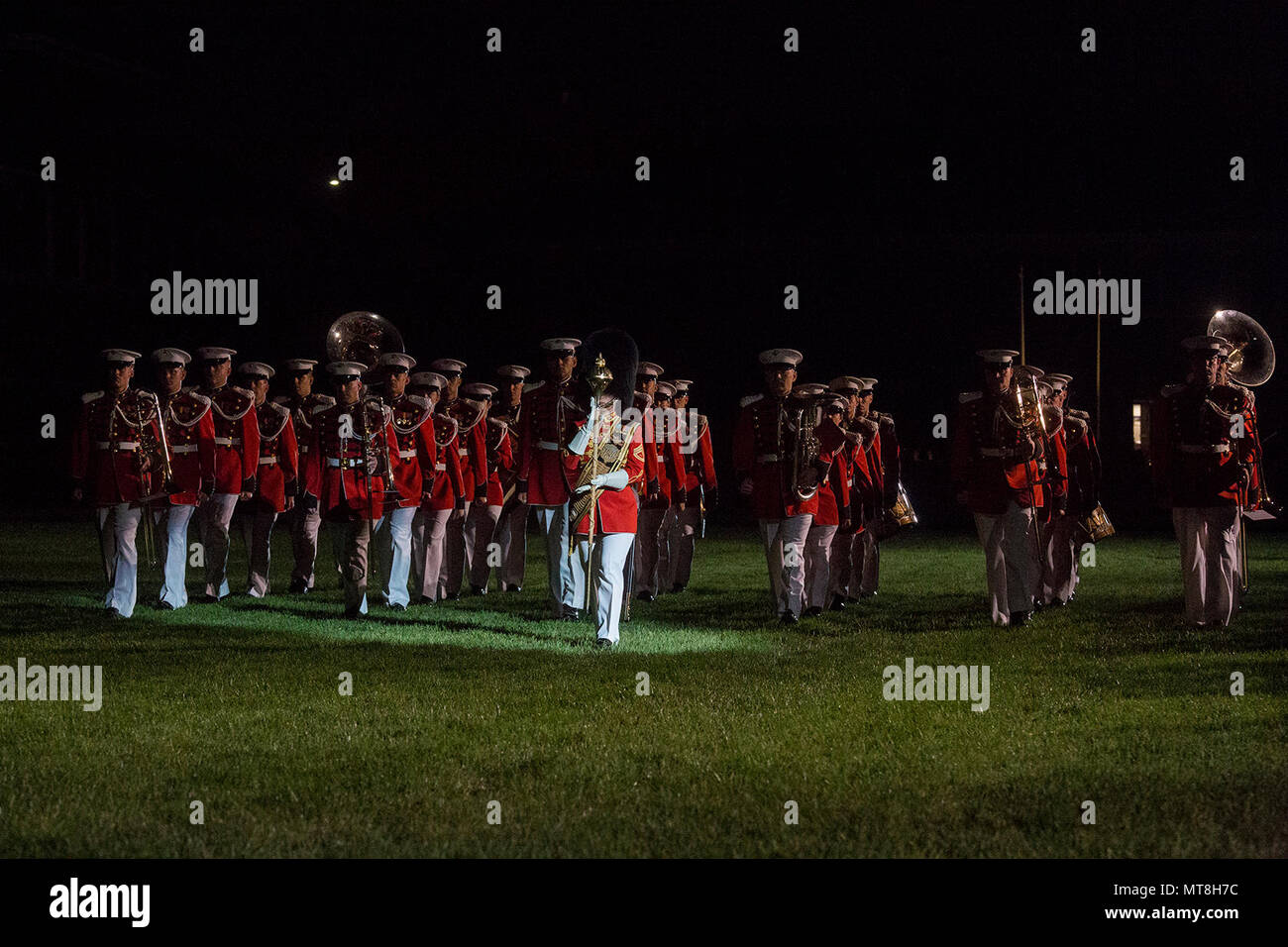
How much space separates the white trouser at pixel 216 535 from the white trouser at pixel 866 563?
18.3 feet

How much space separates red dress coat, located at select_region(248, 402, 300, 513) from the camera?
595 inches

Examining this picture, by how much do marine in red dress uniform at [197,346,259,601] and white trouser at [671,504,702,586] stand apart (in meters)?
4.06

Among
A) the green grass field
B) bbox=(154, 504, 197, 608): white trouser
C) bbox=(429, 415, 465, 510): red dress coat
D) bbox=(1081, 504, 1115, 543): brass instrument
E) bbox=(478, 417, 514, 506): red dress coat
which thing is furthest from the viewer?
bbox=(478, 417, 514, 506): red dress coat

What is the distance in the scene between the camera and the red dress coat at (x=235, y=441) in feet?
46.5

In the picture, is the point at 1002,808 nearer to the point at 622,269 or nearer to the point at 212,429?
the point at 212,429

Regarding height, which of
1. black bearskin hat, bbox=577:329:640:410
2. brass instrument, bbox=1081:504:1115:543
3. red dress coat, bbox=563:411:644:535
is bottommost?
brass instrument, bbox=1081:504:1115:543

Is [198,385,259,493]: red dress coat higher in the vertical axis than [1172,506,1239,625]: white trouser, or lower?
higher

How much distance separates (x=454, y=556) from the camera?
15.0 m

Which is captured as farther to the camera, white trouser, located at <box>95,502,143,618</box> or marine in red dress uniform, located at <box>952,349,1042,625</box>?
white trouser, located at <box>95,502,143,618</box>

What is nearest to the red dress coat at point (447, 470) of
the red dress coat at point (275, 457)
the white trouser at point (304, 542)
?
the white trouser at point (304, 542)

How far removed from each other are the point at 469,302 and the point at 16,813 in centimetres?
2773

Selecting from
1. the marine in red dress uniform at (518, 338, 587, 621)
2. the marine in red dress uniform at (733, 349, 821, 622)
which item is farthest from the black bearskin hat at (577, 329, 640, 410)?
the marine in red dress uniform at (733, 349, 821, 622)

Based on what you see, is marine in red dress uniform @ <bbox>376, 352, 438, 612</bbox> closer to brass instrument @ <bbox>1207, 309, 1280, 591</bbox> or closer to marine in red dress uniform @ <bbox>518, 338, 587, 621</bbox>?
marine in red dress uniform @ <bbox>518, 338, 587, 621</bbox>

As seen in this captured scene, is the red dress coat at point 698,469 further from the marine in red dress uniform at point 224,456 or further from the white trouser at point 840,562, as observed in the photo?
the marine in red dress uniform at point 224,456
